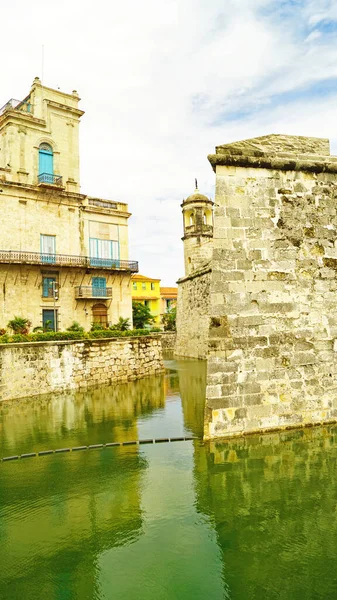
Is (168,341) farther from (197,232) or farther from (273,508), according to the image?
(273,508)

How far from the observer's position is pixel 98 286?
23719mm

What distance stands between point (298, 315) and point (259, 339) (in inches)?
32.0

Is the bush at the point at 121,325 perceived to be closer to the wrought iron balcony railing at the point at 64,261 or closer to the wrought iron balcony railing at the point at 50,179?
the wrought iron balcony railing at the point at 64,261

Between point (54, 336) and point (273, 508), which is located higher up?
point (54, 336)

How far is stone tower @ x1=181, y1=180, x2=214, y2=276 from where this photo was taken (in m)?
33.4

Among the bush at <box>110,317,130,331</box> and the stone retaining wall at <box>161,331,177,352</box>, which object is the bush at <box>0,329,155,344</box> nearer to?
the bush at <box>110,317,130,331</box>

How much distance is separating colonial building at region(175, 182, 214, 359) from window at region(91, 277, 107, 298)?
5955 millimetres

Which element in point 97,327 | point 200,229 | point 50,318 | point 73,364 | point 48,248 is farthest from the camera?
point 200,229

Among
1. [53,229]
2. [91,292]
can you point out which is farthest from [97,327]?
[53,229]

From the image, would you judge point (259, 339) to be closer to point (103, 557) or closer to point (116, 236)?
point (103, 557)

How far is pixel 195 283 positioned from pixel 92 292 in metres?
7.20

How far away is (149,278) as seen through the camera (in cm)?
5122

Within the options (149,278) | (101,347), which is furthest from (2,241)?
(149,278)

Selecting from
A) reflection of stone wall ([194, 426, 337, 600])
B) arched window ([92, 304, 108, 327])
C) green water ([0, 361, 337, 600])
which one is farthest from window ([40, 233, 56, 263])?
reflection of stone wall ([194, 426, 337, 600])
